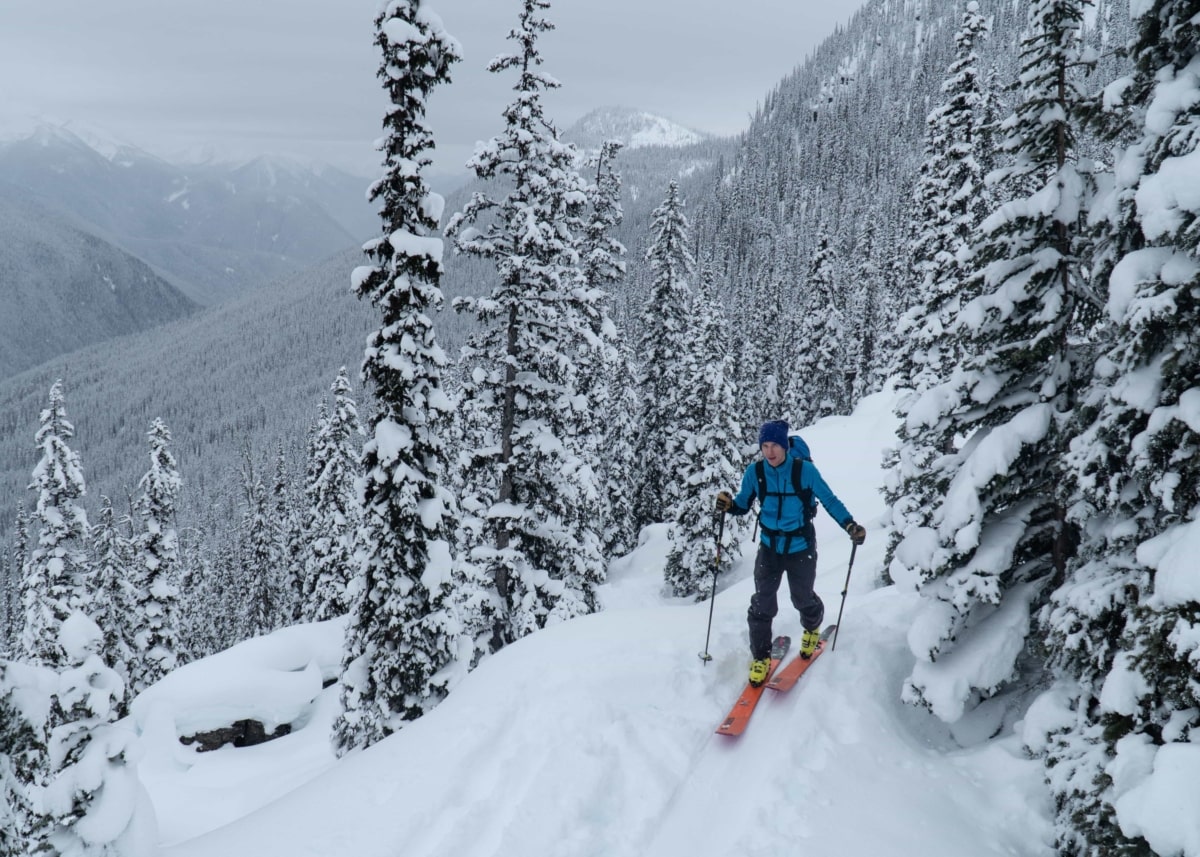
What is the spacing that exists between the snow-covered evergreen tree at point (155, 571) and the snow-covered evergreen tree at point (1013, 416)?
33.0 metres

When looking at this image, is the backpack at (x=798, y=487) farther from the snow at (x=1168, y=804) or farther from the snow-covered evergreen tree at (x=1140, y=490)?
the snow at (x=1168, y=804)

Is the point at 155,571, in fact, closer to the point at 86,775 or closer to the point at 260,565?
the point at 260,565

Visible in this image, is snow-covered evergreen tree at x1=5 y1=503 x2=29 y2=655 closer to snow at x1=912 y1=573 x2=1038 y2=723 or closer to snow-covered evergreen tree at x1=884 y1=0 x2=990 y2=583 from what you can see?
snow-covered evergreen tree at x1=884 y1=0 x2=990 y2=583

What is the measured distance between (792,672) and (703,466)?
76.7ft

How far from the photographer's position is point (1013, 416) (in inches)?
266

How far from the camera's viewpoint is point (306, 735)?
2070cm

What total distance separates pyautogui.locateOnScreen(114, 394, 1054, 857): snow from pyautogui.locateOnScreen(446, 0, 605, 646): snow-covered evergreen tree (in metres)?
7.62

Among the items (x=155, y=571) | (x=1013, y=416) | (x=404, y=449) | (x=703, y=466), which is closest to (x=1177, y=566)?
(x=1013, y=416)

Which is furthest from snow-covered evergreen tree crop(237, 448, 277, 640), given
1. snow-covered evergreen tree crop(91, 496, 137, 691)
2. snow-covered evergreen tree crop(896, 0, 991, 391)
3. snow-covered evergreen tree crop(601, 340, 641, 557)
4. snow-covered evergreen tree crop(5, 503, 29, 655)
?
snow-covered evergreen tree crop(896, 0, 991, 391)

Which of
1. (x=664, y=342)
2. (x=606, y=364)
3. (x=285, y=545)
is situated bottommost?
(x=285, y=545)

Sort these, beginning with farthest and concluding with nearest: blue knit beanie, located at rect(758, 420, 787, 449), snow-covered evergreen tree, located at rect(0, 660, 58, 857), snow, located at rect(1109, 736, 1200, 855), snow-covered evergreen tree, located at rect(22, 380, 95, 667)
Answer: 1. snow-covered evergreen tree, located at rect(22, 380, 95, 667)
2. blue knit beanie, located at rect(758, 420, 787, 449)
3. snow-covered evergreen tree, located at rect(0, 660, 58, 857)
4. snow, located at rect(1109, 736, 1200, 855)

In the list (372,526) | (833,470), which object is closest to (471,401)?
(372,526)

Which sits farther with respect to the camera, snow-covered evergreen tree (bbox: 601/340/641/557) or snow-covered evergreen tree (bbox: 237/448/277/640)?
snow-covered evergreen tree (bbox: 237/448/277/640)

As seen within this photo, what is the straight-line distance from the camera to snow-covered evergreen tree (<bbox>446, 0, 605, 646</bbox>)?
1490 centimetres
